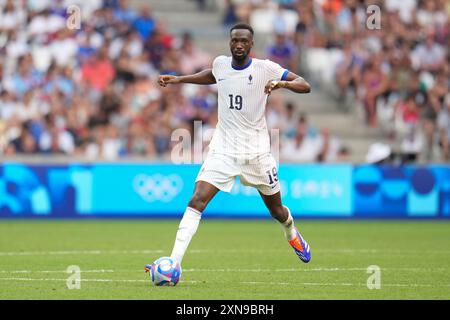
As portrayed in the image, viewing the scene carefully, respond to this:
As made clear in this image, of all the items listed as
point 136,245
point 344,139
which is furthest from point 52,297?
point 344,139

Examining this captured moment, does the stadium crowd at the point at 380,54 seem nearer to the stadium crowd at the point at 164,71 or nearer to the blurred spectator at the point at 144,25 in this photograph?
the stadium crowd at the point at 164,71

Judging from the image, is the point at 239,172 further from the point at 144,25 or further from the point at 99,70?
the point at 144,25

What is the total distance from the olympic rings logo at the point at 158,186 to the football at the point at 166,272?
37.5ft

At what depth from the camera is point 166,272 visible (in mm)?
11453

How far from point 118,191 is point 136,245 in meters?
5.78

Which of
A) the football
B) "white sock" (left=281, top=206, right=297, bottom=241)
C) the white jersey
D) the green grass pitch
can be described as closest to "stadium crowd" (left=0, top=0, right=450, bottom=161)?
the green grass pitch

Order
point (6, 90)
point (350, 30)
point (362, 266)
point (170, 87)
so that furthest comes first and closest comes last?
1. point (350, 30)
2. point (170, 87)
3. point (6, 90)
4. point (362, 266)

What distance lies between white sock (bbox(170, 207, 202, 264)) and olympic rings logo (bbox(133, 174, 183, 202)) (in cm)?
1107

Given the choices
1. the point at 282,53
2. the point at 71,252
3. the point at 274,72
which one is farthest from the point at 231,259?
the point at 282,53

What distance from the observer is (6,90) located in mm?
24672

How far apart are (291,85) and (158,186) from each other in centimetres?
1132
